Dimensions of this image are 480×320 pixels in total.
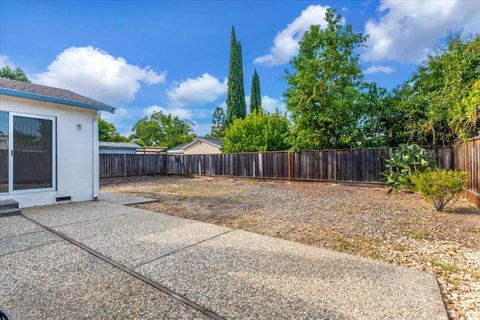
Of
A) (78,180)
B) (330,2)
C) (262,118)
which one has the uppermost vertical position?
(330,2)

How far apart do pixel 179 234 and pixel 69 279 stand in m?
1.49

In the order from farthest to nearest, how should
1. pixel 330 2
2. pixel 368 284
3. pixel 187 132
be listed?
1. pixel 187 132
2. pixel 330 2
3. pixel 368 284

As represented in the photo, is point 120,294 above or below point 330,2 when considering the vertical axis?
below

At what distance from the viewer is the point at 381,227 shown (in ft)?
13.2

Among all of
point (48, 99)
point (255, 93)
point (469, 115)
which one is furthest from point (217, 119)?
point (469, 115)

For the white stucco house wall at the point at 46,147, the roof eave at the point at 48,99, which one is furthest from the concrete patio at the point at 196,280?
the roof eave at the point at 48,99

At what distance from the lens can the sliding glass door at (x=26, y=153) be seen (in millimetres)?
5000

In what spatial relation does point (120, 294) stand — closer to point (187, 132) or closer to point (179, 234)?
point (179, 234)

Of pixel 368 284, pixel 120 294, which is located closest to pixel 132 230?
pixel 120 294

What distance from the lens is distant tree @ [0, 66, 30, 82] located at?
19.0 m

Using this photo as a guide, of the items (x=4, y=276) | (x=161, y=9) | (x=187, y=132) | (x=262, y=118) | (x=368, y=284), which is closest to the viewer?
(x=368, y=284)

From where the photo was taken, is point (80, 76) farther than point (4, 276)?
Yes

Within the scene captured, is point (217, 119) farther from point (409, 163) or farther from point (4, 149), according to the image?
point (4, 149)

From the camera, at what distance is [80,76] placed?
1440 cm
